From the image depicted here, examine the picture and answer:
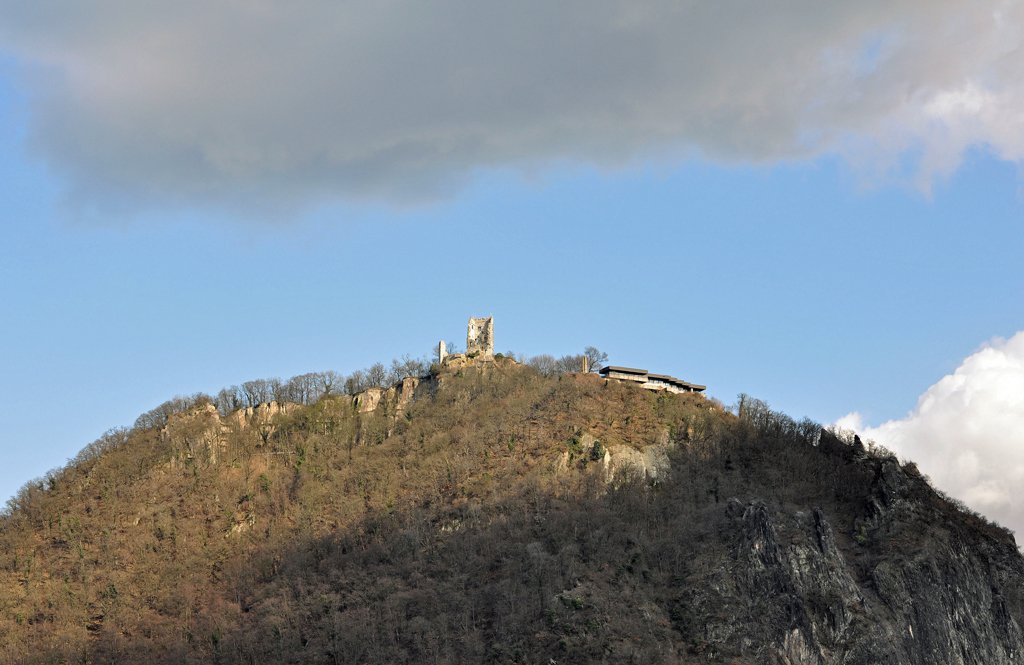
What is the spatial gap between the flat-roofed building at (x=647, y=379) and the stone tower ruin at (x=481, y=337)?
17368mm

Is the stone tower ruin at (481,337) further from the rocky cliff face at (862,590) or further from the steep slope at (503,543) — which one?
the rocky cliff face at (862,590)

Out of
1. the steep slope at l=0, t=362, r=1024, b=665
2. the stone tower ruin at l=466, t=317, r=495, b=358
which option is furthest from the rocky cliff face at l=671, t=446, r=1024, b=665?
the stone tower ruin at l=466, t=317, r=495, b=358

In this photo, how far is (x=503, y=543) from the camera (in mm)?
129500

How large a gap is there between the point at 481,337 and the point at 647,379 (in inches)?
1008

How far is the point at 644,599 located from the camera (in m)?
119

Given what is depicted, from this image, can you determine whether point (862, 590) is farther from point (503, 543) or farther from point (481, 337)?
point (481, 337)

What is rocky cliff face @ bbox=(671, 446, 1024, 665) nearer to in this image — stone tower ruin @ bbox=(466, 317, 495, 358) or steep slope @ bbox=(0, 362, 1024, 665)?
steep slope @ bbox=(0, 362, 1024, 665)

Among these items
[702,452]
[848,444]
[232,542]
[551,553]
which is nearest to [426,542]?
[551,553]

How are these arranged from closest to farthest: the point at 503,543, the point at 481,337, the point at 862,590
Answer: the point at 862,590 < the point at 503,543 < the point at 481,337

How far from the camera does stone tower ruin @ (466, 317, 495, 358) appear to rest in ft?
568

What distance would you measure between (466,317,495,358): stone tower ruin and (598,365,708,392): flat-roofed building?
17.4m

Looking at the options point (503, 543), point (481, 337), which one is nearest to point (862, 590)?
point (503, 543)

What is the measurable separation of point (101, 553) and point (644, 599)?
66.0 m

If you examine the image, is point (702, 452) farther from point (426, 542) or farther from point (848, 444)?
point (426, 542)
